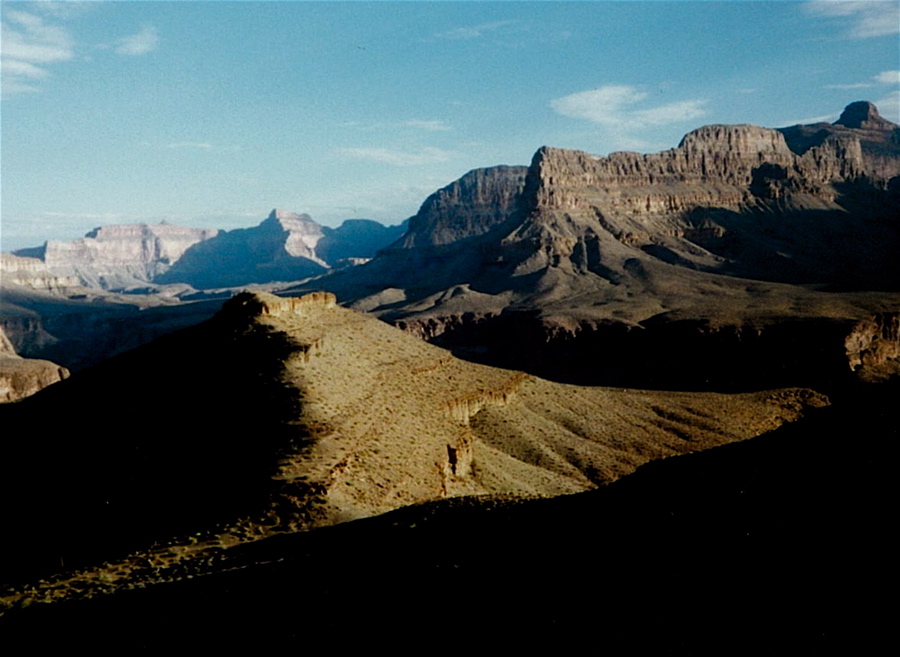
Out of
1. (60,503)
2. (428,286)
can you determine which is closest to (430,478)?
(60,503)

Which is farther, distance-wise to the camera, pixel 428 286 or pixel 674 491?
pixel 428 286

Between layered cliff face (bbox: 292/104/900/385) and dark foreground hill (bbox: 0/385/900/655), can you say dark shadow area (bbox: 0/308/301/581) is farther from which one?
layered cliff face (bbox: 292/104/900/385)

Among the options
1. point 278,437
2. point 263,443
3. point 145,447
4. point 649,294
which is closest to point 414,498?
point 278,437

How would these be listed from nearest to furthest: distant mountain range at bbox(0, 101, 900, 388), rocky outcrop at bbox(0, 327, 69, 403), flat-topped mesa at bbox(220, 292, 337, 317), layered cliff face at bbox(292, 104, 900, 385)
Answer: flat-topped mesa at bbox(220, 292, 337, 317), distant mountain range at bbox(0, 101, 900, 388), rocky outcrop at bbox(0, 327, 69, 403), layered cliff face at bbox(292, 104, 900, 385)

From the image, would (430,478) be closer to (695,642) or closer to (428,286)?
(695,642)

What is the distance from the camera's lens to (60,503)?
30891 millimetres

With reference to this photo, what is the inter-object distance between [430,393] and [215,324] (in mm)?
12872

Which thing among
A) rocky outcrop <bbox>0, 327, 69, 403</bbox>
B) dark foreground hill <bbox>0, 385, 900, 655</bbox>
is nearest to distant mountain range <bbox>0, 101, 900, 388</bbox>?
rocky outcrop <bbox>0, 327, 69, 403</bbox>

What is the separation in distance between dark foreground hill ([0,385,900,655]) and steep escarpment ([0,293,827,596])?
5.40 m

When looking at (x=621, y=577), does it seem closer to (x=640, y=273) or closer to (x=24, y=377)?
(x=24, y=377)

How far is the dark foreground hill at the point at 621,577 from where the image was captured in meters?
13.2

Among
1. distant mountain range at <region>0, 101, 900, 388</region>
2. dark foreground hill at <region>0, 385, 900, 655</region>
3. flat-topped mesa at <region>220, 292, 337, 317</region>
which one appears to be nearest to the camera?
dark foreground hill at <region>0, 385, 900, 655</region>

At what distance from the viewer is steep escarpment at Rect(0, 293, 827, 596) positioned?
94.7ft

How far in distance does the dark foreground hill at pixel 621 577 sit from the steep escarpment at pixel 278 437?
5399mm
